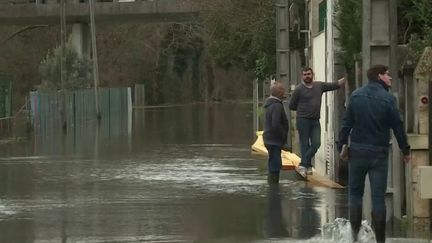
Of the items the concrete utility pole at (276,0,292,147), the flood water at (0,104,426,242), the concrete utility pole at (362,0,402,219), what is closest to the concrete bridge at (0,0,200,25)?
the flood water at (0,104,426,242)

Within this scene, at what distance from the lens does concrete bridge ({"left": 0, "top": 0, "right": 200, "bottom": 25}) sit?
156 ft

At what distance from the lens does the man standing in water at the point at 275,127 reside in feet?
50.4

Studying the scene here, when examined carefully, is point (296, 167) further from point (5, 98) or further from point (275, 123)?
point (5, 98)

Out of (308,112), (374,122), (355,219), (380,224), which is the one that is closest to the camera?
(374,122)

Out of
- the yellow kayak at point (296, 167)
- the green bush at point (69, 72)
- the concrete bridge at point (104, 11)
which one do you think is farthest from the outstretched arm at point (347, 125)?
the concrete bridge at point (104, 11)

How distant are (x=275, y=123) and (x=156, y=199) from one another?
8.58 ft

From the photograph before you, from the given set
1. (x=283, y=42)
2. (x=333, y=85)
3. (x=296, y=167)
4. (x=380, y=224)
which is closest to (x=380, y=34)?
(x=380, y=224)

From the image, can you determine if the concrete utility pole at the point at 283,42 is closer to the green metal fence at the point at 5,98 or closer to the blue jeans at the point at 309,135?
the blue jeans at the point at 309,135

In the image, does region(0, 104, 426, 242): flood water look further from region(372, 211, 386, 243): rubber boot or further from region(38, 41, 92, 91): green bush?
region(38, 41, 92, 91): green bush

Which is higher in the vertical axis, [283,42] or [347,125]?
[283,42]

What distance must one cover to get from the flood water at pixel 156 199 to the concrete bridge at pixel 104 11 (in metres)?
23.7

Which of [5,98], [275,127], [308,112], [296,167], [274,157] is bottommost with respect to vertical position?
[296,167]

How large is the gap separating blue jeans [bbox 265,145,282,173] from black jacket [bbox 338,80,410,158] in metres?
5.78

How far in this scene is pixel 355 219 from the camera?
9969mm
